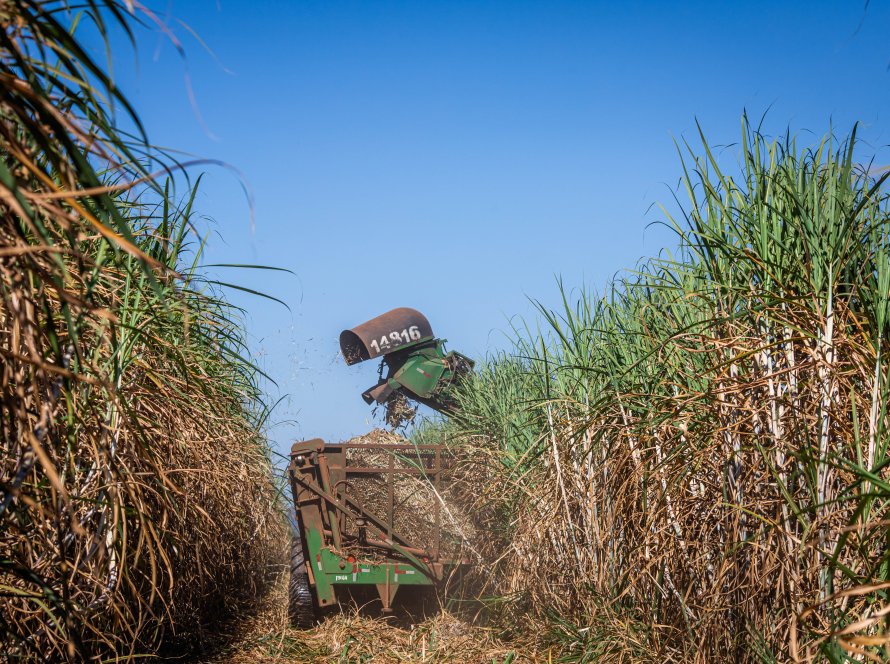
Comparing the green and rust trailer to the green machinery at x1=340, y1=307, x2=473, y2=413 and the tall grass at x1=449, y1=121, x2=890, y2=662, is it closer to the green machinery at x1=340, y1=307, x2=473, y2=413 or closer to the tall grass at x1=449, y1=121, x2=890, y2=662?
the tall grass at x1=449, y1=121, x2=890, y2=662

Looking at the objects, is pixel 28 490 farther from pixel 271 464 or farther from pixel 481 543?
pixel 481 543

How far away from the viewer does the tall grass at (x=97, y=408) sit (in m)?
1.45

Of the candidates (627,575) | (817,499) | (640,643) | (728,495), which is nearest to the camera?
(817,499)

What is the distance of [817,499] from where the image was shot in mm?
3133

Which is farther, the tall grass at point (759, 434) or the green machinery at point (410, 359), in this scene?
the green machinery at point (410, 359)

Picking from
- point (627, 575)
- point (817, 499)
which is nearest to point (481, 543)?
point (627, 575)

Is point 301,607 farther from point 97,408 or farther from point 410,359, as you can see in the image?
point 410,359

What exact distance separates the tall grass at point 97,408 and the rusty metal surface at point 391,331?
5.08 m

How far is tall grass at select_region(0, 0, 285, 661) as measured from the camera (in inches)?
57.1

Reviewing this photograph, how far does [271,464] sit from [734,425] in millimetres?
5850

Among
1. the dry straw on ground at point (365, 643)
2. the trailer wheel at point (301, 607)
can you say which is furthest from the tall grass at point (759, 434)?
the trailer wheel at point (301, 607)

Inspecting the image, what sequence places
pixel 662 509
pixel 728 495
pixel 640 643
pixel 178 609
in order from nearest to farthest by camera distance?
pixel 728 495
pixel 662 509
pixel 640 643
pixel 178 609

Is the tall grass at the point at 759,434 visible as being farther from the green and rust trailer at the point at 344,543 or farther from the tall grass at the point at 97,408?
the green and rust trailer at the point at 344,543

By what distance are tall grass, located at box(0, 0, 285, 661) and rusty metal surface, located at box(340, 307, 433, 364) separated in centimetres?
508
